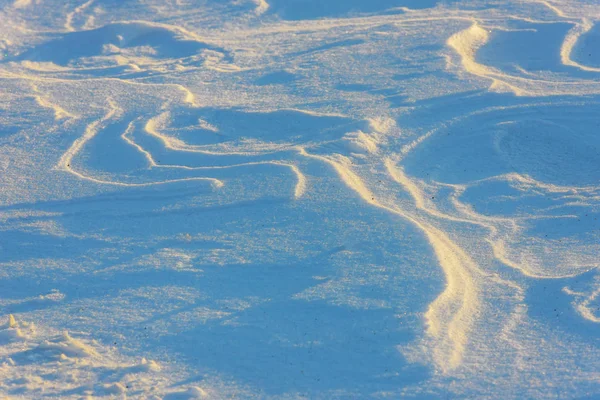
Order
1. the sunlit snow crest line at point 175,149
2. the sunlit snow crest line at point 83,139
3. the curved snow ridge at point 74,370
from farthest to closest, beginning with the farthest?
the sunlit snow crest line at point 83,139 → the sunlit snow crest line at point 175,149 → the curved snow ridge at point 74,370

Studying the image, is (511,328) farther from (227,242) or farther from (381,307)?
(227,242)

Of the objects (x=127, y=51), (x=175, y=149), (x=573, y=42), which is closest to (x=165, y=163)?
(x=175, y=149)

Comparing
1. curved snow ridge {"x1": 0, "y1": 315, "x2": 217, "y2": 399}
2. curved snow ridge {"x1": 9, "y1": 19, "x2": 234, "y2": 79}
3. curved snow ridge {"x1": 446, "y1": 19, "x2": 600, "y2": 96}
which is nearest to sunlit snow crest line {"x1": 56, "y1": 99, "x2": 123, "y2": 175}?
curved snow ridge {"x1": 9, "y1": 19, "x2": 234, "y2": 79}

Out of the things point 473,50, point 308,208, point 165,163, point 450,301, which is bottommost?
point 450,301

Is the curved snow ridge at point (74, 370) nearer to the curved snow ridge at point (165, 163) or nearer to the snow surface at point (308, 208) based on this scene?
the snow surface at point (308, 208)

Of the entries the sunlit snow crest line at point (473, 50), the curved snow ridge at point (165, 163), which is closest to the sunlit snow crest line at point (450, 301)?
the curved snow ridge at point (165, 163)

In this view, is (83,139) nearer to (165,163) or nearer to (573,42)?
(165,163)

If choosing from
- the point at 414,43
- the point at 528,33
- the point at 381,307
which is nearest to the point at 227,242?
the point at 381,307
